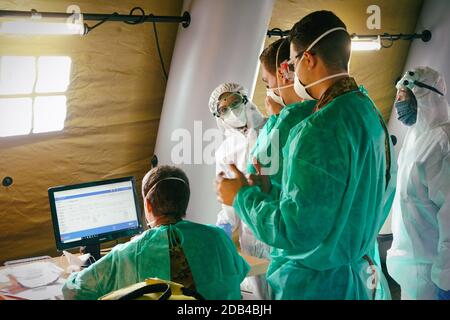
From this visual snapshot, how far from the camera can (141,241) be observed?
6.02 ft

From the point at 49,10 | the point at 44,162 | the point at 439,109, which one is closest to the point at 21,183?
the point at 44,162

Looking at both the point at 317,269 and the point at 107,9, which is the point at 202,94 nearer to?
the point at 107,9

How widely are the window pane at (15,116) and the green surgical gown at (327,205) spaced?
1.37m

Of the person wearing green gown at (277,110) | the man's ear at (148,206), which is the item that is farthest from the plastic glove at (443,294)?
the man's ear at (148,206)

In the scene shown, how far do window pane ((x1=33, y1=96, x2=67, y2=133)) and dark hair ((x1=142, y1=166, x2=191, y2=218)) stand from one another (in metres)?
1.04

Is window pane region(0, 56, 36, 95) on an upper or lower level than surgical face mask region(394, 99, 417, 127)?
lower

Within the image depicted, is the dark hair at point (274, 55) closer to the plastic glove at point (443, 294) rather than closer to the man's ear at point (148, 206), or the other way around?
the man's ear at point (148, 206)

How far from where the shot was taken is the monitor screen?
2408mm

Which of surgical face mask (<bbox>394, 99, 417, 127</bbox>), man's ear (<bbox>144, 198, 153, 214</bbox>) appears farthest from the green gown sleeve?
surgical face mask (<bbox>394, 99, 417, 127</bbox>)

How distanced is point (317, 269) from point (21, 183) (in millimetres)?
1640

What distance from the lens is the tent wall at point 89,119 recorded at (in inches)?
106

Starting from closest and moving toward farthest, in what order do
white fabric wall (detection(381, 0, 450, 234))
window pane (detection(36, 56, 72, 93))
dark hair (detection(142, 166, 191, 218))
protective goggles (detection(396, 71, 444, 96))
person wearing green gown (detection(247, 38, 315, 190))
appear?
dark hair (detection(142, 166, 191, 218)) → person wearing green gown (detection(247, 38, 315, 190)) → window pane (detection(36, 56, 72, 93)) → protective goggles (detection(396, 71, 444, 96)) → white fabric wall (detection(381, 0, 450, 234))

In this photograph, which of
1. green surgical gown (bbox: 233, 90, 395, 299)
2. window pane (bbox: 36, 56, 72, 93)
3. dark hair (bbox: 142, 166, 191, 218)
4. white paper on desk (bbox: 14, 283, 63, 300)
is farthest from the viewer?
window pane (bbox: 36, 56, 72, 93)

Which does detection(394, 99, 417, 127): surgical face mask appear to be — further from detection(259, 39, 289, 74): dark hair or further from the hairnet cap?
detection(259, 39, 289, 74): dark hair
